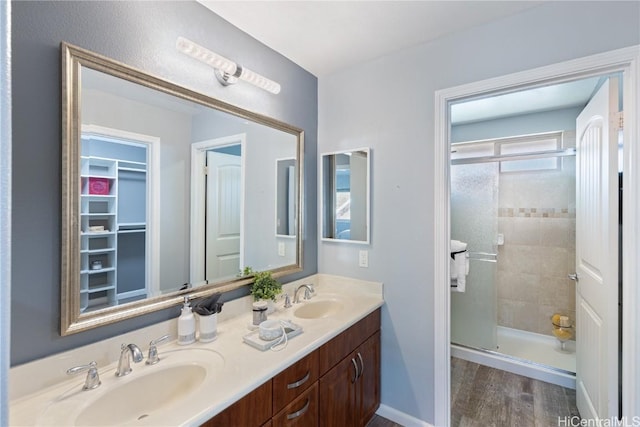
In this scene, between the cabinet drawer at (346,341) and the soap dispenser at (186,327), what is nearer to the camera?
the soap dispenser at (186,327)

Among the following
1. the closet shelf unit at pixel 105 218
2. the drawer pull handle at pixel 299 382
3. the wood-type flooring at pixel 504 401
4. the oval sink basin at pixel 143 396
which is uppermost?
the closet shelf unit at pixel 105 218

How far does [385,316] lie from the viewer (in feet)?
6.38

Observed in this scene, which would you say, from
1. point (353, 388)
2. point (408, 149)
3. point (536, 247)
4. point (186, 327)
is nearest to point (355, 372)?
point (353, 388)

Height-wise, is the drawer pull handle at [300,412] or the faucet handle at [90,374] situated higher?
the faucet handle at [90,374]

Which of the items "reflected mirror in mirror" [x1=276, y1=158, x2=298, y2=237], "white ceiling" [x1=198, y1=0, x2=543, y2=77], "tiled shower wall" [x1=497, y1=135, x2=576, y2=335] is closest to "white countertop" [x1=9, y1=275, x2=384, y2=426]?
"reflected mirror in mirror" [x1=276, y1=158, x2=298, y2=237]

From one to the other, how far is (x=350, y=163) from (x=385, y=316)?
1.09 metres

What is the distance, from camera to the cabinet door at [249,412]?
0.94 metres

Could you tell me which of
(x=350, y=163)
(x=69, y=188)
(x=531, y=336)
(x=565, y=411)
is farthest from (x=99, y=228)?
(x=531, y=336)

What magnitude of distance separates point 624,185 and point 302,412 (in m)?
1.78

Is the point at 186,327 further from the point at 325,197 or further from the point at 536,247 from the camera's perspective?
the point at 536,247

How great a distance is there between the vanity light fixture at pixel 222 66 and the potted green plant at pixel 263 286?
106 centimetres

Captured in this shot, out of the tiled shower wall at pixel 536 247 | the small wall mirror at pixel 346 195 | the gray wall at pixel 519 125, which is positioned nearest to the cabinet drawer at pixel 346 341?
the small wall mirror at pixel 346 195

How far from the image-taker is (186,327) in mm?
1284

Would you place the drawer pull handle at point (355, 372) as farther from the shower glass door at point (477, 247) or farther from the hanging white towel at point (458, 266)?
the shower glass door at point (477, 247)
